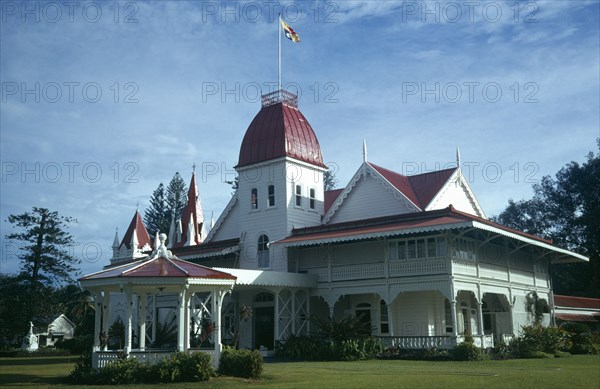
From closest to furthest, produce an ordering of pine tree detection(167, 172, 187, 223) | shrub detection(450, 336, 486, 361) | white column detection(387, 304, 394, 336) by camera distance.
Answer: shrub detection(450, 336, 486, 361), white column detection(387, 304, 394, 336), pine tree detection(167, 172, 187, 223)

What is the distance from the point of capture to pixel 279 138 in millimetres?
38031

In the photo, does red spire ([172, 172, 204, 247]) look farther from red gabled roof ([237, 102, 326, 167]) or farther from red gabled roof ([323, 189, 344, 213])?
red gabled roof ([237, 102, 326, 167])

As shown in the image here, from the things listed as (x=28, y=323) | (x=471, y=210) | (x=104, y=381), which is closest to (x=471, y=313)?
(x=471, y=210)

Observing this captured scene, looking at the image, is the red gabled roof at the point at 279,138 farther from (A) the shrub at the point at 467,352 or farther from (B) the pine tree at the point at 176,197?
(B) the pine tree at the point at 176,197

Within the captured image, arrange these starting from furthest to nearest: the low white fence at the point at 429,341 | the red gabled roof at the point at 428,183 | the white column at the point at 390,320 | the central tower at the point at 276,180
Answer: the central tower at the point at 276,180
the red gabled roof at the point at 428,183
the white column at the point at 390,320
the low white fence at the point at 429,341

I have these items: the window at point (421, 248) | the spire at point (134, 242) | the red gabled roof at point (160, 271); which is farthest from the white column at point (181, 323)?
the spire at point (134, 242)

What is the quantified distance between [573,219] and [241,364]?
2124 inches

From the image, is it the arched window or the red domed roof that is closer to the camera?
the arched window

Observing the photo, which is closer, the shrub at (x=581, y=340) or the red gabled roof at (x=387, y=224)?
the red gabled roof at (x=387, y=224)

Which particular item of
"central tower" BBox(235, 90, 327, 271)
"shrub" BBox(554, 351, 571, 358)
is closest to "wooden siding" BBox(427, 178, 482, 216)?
"central tower" BBox(235, 90, 327, 271)

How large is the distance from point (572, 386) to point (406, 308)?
1799 cm

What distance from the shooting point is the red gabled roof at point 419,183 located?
119 ft

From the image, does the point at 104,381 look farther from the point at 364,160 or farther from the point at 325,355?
the point at 364,160

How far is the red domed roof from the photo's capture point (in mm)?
38062
